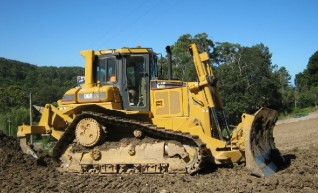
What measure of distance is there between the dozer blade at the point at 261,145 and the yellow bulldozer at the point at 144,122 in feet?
0.11

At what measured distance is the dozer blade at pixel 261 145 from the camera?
8453 mm

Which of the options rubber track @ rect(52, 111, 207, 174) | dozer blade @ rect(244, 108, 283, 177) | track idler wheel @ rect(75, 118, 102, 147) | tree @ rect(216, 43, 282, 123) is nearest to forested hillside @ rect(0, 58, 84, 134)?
tree @ rect(216, 43, 282, 123)

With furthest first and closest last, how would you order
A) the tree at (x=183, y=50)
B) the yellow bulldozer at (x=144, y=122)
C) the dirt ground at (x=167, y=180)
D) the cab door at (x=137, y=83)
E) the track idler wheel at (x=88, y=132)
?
the tree at (x=183, y=50), the cab door at (x=137, y=83), the track idler wheel at (x=88, y=132), the yellow bulldozer at (x=144, y=122), the dirt ground at (x=167, y=180)

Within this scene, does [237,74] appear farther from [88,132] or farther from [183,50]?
[88,132]

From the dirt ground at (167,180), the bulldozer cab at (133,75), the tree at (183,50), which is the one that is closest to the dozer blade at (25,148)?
the dirt ground at (167,180)

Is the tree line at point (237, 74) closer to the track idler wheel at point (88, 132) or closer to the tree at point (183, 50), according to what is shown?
the tree at point (183, 50)

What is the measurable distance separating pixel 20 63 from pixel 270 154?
84.0 metres

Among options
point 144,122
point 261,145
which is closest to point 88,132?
point 144,122

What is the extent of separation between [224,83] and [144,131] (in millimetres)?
38450

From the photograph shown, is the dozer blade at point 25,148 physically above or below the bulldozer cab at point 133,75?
below

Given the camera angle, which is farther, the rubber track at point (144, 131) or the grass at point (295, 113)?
the grass at point (295, 113)

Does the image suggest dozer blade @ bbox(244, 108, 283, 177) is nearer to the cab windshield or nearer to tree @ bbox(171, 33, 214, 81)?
the cab windshield

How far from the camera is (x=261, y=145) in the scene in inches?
376

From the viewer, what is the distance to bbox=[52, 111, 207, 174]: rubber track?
8898 mm
